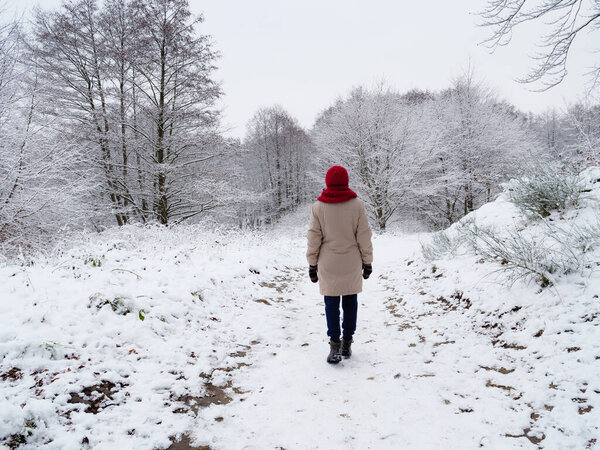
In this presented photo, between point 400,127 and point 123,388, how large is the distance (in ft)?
56.3

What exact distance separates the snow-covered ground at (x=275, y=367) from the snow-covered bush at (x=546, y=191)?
316 millimetres

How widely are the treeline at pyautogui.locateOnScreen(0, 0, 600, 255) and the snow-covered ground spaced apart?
3502 mm

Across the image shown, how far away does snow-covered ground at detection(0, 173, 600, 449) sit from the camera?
2.08 metres

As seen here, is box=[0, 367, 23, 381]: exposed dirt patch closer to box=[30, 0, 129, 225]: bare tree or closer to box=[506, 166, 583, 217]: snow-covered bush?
box=[506, 166, 583, 217]: snow-covered bush

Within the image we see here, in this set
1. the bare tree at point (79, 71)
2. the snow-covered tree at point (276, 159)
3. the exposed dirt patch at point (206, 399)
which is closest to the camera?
the exposed dirt patch at point (206, 399)

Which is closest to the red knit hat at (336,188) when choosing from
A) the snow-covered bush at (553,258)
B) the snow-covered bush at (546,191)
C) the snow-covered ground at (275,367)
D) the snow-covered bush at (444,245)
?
the snow-covered ground at (275,367)

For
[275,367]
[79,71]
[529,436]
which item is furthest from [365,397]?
[79,71]

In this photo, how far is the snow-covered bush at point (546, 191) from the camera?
462 cm

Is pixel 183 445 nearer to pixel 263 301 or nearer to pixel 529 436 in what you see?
pixel 529 436

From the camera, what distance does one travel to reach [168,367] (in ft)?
9.57

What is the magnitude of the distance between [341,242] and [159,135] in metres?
10.7

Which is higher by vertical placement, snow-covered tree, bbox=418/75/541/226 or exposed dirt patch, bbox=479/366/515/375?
snow-covered tree, bbox=418/75/541/226

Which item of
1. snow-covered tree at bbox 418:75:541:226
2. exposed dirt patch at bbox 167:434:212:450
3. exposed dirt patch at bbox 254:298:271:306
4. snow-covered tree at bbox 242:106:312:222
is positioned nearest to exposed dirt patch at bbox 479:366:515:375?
exposed dirt patch at bbox 167:434:212:450

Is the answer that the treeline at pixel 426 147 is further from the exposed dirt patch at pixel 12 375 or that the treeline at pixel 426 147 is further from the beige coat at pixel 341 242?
the exposed dirt patch at pixel 12 375
